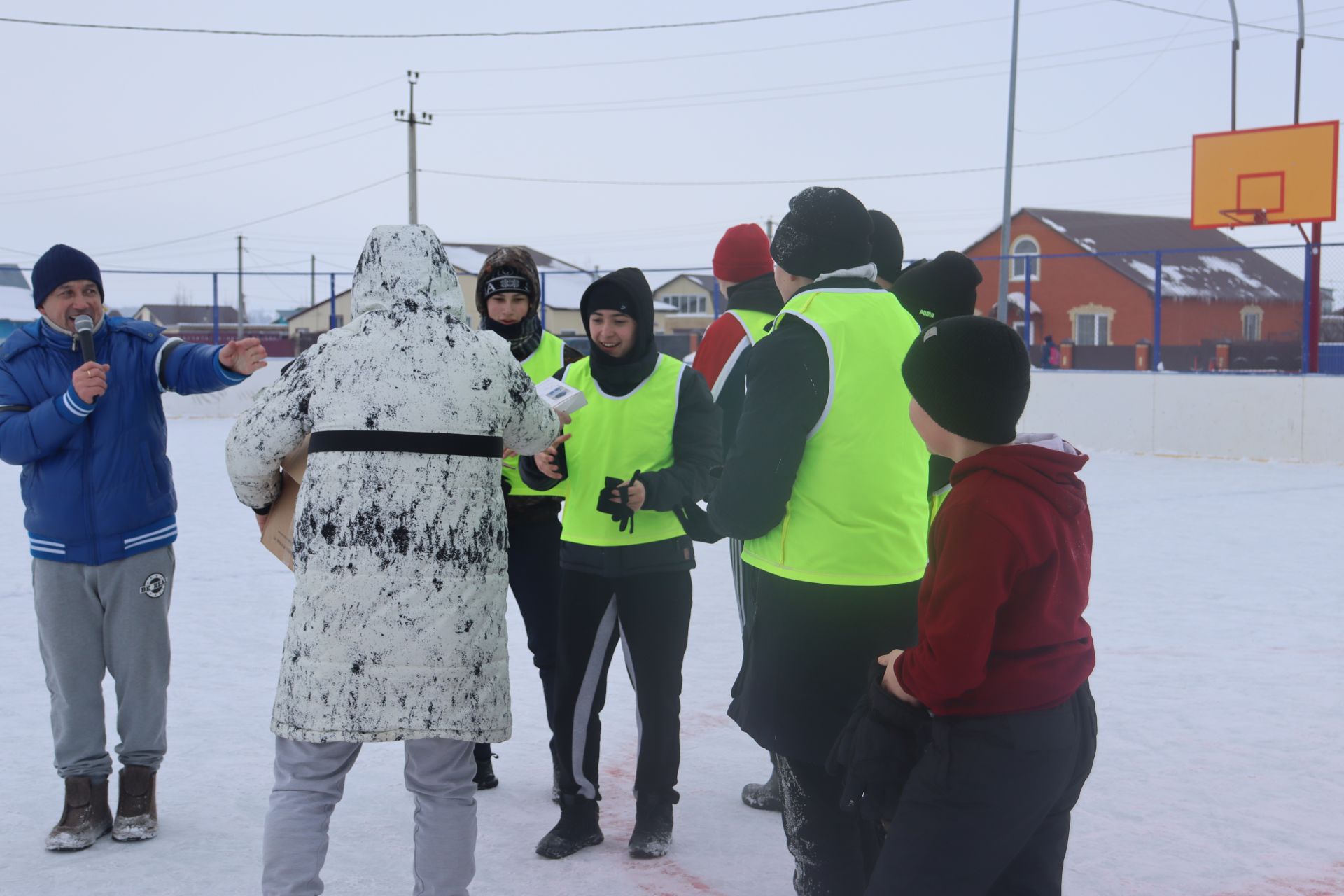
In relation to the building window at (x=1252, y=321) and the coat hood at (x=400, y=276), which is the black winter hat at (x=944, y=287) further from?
the building window at (x=1252, y=321)

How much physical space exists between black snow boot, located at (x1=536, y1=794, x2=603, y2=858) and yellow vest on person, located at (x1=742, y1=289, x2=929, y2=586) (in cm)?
110

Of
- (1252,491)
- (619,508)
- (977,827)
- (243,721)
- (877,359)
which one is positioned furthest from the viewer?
(1252,491)

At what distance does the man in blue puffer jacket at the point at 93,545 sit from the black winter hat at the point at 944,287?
5.80ft

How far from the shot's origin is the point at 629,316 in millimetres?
3217

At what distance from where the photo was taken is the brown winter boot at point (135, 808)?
3.15 metres

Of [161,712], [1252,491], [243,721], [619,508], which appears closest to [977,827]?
[619,508]

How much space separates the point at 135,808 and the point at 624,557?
56.7 inches

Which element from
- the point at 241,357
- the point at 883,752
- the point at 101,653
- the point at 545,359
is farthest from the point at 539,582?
the point at 883,752

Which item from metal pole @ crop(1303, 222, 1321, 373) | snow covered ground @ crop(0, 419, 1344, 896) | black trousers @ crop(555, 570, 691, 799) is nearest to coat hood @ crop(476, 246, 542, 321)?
black trousers @ crop(555, 570, 691, 799)

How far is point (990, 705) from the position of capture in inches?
72.8

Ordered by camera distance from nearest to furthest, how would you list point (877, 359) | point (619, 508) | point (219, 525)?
point (877, 359) < point (619, 508) < point (219, 525)

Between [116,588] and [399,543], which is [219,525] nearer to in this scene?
[116,588]

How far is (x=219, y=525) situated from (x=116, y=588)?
532cm

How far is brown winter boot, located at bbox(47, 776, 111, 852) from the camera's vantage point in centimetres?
308
